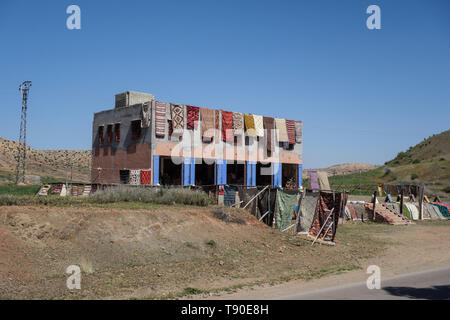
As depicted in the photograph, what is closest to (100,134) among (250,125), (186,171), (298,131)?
(186,171)

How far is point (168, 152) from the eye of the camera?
1237 inches

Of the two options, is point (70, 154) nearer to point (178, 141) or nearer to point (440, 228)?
point (178, 141)

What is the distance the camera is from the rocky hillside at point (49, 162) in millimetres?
71875

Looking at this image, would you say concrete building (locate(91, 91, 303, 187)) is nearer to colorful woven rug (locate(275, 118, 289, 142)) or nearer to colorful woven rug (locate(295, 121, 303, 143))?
colorful woven rug (locate(295, 121, 303, 143))

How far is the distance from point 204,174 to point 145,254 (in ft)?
80.9

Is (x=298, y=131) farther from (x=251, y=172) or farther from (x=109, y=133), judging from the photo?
(x=109, y=133)

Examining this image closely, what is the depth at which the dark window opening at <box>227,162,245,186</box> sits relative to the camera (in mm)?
38531

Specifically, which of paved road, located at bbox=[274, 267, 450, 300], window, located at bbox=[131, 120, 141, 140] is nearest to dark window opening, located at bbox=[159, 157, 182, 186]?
window, located at bbox=[131, 120, 141, 140]

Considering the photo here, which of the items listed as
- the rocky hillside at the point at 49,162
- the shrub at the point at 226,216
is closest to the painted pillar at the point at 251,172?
the shrub at the point at 226,216

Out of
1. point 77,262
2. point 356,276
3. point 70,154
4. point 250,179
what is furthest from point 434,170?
point 70,154

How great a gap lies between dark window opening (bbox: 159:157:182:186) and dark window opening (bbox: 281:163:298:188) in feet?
36.1

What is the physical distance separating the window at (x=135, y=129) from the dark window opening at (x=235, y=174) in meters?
9.72
